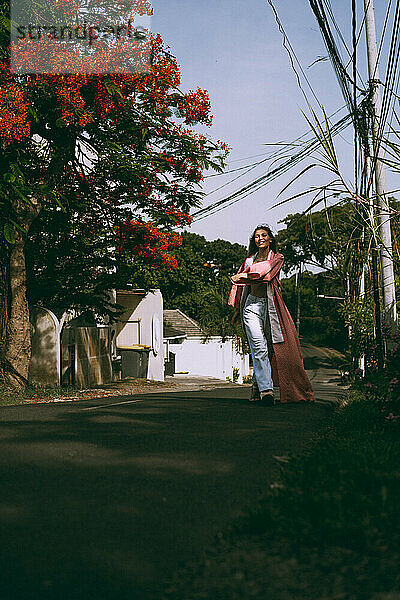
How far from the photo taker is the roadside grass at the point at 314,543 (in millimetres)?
2352

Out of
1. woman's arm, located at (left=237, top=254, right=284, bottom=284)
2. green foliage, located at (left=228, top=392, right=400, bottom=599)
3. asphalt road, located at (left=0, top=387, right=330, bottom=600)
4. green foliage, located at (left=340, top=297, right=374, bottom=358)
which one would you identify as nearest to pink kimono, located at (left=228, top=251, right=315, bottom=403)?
woman's arm, located at (left=237, top=254, right=284, bottom=284)

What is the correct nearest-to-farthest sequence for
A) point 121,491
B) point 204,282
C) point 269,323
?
point 121,491, point 269,323, point 204,282

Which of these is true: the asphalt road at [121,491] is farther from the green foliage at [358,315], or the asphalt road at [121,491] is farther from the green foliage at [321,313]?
the green foliage at [358,315]

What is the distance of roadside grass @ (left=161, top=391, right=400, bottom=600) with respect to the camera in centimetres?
235

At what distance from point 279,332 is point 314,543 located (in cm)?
545

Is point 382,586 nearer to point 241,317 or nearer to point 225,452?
point 225,452

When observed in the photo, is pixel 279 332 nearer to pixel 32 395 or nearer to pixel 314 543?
pixel 314 543

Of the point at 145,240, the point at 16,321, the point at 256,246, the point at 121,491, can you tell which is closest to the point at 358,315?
the point at 145,240

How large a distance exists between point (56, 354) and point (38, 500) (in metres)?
13.1

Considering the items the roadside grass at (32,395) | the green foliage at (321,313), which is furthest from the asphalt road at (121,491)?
the roadside grass at (32,395)

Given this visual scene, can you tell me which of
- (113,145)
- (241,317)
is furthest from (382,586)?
(113,145)

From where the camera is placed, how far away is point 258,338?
8086 millimetres

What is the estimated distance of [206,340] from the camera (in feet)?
146
